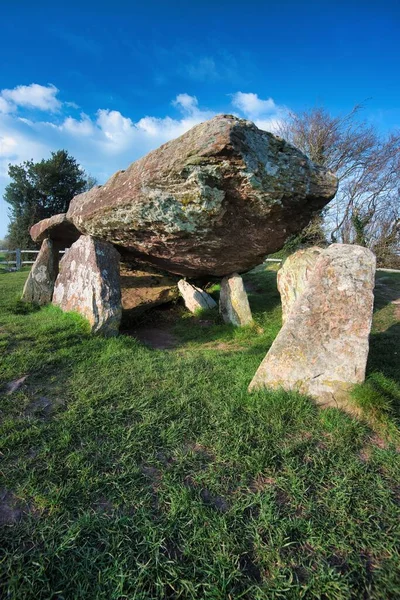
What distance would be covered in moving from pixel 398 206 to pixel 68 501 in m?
20.6

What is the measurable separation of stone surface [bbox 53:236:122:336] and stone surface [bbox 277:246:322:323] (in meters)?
3.32

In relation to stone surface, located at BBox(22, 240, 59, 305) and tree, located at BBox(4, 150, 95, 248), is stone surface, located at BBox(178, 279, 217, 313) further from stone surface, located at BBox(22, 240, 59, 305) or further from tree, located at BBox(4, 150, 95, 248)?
tree, located at BBox(4, 150, 95, 248)

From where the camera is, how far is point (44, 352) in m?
4.29

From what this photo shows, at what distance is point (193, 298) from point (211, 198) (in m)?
3.37

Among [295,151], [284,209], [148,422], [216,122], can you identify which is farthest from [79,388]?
[295,151]

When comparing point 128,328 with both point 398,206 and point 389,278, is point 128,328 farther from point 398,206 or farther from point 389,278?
point 398,206

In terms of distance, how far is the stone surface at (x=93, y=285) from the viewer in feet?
17.4

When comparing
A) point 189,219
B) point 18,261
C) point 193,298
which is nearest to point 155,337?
point 193,298

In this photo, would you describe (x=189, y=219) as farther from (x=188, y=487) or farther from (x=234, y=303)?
(x=188, y=487)

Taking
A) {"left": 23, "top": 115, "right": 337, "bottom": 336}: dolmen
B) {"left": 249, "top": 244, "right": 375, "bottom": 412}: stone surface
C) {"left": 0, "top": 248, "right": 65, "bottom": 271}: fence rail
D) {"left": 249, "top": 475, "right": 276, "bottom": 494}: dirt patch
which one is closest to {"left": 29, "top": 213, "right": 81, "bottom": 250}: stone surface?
{"left": 23, "top": 115, "right": 337, "bottom": 336}: dolmen

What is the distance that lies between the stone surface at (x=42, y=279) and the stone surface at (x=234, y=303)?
3944 millimetres

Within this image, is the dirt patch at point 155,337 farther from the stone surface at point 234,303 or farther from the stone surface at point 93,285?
the stone surface at point 234,303

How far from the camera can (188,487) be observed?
2215 millimetres

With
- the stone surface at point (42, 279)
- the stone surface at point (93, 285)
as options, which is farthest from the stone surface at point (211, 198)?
the stone surface at point (42, 279)
